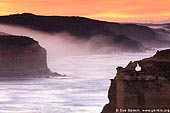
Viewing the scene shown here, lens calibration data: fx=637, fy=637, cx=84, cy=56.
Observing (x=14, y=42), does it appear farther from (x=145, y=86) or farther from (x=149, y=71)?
(x=145, y=86)

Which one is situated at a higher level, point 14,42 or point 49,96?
point 14,42

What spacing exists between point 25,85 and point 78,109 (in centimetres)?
3795

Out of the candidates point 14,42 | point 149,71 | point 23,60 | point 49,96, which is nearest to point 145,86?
point 149,71

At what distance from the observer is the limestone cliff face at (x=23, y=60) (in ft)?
346

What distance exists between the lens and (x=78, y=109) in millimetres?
56125

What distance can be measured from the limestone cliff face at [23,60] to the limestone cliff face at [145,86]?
81.9 metres

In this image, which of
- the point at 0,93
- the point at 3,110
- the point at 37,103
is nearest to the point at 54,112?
the point at 3,110

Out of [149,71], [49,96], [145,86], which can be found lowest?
[49,96]

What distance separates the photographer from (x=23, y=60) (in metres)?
107

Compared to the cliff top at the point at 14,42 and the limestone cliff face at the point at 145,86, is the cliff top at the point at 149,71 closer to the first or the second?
the limestone cliff face at the point at 145,86

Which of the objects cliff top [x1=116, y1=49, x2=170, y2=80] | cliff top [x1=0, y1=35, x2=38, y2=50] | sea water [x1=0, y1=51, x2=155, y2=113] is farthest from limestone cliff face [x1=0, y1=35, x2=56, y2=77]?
cliff top [x1=116, y1=49, x2=170, y2=80]

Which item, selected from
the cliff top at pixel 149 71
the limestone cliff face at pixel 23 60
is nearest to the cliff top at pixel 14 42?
the limestone cliff face at pixel 23 60

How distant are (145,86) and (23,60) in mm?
86307

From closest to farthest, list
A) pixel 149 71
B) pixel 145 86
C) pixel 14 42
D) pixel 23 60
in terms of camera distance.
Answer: pixel 145 86
pixel 149 71
pixel 23 60
pixel 14 42
